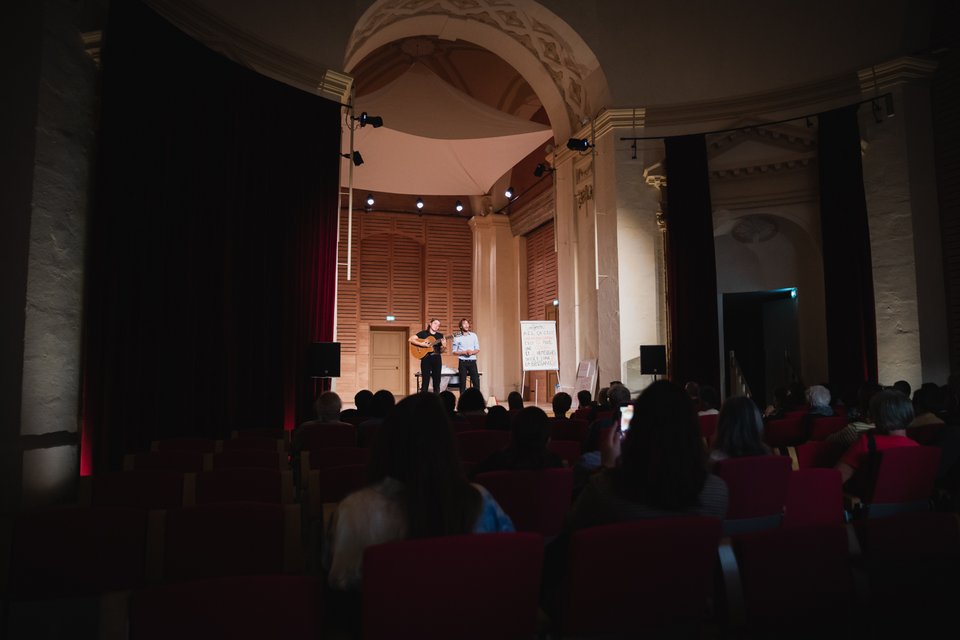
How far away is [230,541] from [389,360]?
14.5 m

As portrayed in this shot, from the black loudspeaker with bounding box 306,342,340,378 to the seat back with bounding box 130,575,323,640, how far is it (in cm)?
672

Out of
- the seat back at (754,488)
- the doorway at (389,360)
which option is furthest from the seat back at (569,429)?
the doorway at (389,360)

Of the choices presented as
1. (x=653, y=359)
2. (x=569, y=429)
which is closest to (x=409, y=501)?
(x=569, y=429)

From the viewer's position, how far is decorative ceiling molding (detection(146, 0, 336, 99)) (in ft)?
23.0

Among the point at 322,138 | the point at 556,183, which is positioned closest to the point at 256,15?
the point at 322,138

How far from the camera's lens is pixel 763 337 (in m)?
11.6

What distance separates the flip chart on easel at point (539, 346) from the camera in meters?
11.8

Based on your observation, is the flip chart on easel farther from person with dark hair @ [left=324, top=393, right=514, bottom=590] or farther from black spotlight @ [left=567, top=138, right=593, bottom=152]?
person with dark hair @ [left=324, top=393, right=514, bottom=590]

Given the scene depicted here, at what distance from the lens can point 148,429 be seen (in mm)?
5887

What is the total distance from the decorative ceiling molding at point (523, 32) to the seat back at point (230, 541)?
360 inches

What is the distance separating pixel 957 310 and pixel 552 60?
293 inches

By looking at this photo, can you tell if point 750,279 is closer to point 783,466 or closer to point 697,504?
point 783,466

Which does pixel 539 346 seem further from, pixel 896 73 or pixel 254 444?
pixel 254 444

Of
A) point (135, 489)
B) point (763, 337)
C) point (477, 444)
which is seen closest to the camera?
point (135, 489)
